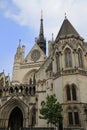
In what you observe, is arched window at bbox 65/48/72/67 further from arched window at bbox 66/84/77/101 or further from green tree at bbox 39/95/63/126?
green tree at bbox 39/95/63/126

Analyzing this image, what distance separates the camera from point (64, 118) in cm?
2198

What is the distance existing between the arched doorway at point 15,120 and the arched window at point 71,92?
39.1 feet

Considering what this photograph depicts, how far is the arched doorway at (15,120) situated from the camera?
3150cm

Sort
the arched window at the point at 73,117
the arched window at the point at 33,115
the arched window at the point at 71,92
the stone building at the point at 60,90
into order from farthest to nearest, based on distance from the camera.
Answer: the arched window at the point at 33,115
the arched window at the point at 71,92
the stone building at the point at 60,90
the arched window at the point at 73,117

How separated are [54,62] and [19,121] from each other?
42.7 ft

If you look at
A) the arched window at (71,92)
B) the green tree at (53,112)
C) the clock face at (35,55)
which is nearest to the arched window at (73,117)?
the green tree at (53,112)

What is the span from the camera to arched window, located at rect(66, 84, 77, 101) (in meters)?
22.9

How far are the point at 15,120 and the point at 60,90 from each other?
513 inches

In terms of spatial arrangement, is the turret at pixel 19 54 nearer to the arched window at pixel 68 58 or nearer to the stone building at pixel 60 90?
the stone building at pixel 60 90

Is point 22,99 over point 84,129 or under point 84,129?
over

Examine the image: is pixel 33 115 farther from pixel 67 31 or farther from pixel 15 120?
pixel 67 31

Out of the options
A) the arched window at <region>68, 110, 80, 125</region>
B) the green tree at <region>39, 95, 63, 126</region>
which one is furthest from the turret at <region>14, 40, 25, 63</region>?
the arched window at <region>68, 110, 80, 125</region>

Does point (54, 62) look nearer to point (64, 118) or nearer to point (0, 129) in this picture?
point (64, 118)

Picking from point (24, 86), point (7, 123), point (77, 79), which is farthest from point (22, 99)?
point (77, 79)
